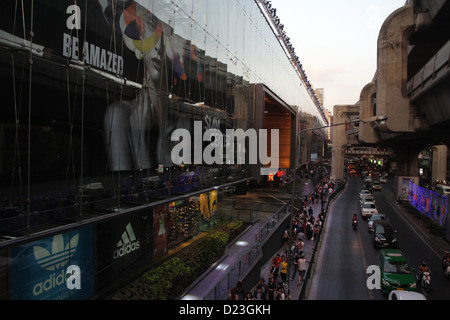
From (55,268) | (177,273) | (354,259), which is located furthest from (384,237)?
(55,268)

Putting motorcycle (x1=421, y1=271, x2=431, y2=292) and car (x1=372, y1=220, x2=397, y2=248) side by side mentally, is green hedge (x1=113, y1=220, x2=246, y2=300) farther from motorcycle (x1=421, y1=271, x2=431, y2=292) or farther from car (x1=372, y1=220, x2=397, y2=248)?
car (x1=372, y1=220, x2=397, y2=248)

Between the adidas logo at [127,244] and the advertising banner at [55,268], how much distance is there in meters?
1.29

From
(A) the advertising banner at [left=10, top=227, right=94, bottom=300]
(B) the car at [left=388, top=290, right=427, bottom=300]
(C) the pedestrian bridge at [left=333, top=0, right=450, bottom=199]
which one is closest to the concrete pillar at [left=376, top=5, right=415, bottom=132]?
(C) the pedestrian bridge at [left=333, top=0, right=450, bottom=199]

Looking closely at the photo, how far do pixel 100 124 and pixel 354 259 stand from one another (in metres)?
16.3

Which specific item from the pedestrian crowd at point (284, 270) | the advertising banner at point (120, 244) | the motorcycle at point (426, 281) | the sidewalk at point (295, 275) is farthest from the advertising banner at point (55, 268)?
the motorcycle at point (426, 281)

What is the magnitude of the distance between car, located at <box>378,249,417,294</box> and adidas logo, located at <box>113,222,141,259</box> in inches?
440

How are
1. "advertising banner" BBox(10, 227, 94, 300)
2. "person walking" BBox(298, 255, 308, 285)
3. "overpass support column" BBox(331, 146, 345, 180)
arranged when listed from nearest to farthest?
"advertising banner" BBox(10, 227, 94, 300), "person walking" BBox(298, 255, 308, 285), "overpass support column" BBox(331, 146, 345, 180)

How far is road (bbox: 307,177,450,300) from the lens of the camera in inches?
591

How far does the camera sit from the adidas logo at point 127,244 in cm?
1232

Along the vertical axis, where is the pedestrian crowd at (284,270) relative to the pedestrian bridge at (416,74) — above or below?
below

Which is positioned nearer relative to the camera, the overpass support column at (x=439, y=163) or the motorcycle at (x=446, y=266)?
the motorcycle at (x=446, y=266)

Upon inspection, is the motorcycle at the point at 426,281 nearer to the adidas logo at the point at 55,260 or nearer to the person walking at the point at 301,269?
the person walking at the point at 301,269

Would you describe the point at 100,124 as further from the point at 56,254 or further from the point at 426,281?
the point at 426,281
